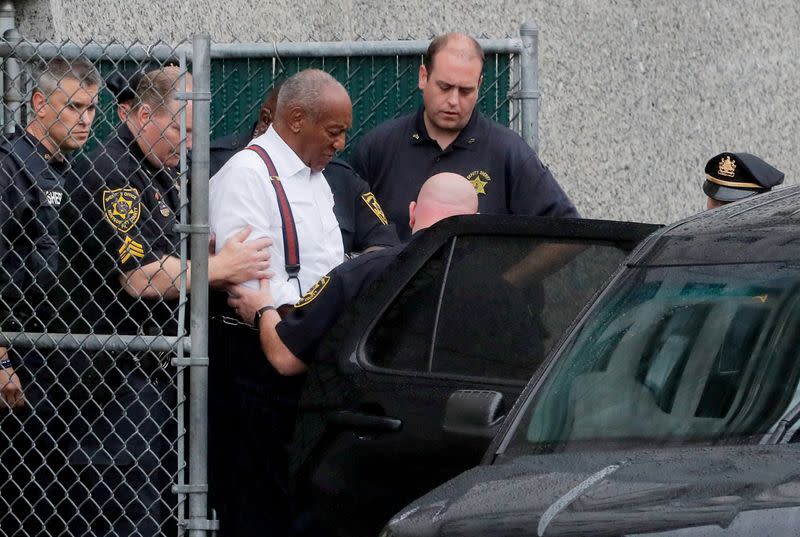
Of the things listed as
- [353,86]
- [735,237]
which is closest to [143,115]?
[353,86]

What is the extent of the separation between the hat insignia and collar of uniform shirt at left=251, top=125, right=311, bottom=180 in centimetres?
213

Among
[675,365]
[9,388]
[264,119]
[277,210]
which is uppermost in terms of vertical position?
[264,119]

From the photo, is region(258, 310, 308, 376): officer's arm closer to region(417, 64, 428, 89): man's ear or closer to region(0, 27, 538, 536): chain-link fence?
region(0, 27, 538, 536): chain-link fence

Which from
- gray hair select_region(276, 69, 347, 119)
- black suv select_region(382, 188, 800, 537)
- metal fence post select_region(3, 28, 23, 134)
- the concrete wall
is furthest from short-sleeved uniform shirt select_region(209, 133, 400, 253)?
black suv select_region(382, 188, 800, 537)

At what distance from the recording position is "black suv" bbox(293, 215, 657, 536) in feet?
14.3

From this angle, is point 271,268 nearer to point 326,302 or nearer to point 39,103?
point 326,302

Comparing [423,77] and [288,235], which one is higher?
[423,77]

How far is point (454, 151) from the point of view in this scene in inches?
236

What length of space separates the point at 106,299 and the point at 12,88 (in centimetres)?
99

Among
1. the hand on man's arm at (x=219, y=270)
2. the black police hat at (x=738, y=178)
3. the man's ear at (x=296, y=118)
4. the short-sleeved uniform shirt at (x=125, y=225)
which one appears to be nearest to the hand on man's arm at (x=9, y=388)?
the short-sleeved uniform shirt at (x=125, y=225)

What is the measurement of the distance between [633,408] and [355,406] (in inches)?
51.5

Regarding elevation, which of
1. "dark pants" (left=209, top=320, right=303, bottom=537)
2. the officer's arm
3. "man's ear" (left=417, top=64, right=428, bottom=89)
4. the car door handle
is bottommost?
"dark pants" (left=209, top=320, right=303, bottom=537)

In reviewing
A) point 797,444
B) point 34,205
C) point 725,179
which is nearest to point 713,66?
point 725,179

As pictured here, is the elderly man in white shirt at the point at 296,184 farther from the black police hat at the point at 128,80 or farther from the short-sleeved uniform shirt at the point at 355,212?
the black police hat at the point at 128,80
